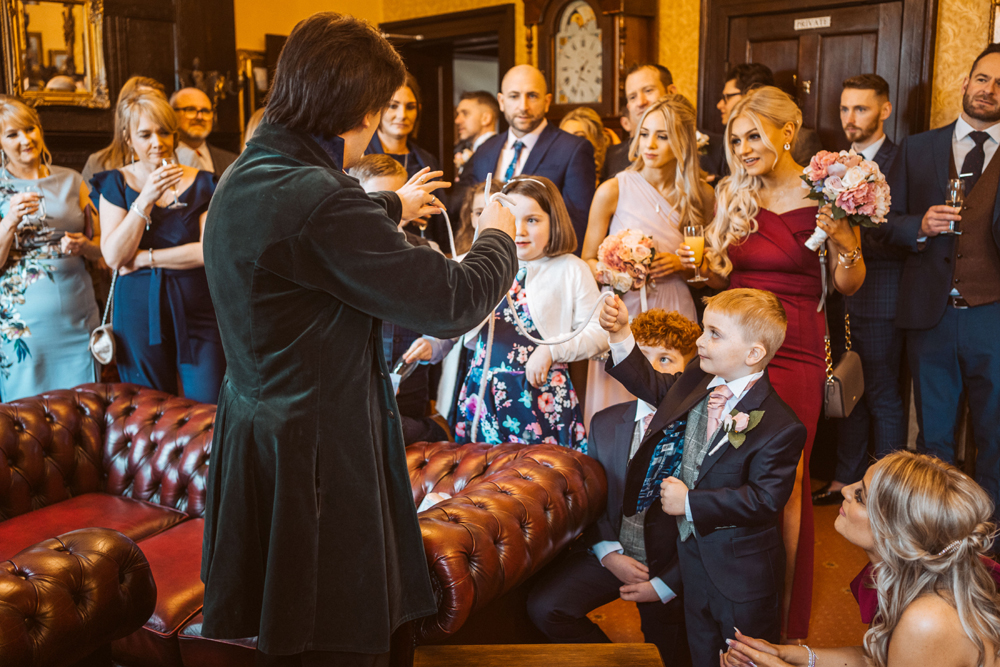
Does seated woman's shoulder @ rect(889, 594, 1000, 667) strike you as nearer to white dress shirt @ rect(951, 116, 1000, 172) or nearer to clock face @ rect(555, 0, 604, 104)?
white dress shirt @ rect(951, 116, 1000, 172)

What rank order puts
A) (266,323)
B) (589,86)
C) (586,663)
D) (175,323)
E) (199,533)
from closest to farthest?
(266,323), (586,663), (199,533), (175,323), (589,86)

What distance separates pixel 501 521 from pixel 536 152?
2545 millimetres

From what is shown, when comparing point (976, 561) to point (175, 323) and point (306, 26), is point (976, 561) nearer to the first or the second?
point (306, 26)

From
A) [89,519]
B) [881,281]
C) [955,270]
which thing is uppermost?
[955,270]

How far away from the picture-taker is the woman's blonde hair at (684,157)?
3.46 meters

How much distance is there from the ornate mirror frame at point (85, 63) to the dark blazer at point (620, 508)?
4.59 meters

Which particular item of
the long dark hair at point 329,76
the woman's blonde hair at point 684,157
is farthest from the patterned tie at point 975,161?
the long dark hair at point 329,76

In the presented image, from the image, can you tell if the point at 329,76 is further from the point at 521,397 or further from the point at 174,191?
the point at 174,191

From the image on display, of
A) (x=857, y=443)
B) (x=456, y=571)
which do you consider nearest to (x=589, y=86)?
(x=857, y=443)

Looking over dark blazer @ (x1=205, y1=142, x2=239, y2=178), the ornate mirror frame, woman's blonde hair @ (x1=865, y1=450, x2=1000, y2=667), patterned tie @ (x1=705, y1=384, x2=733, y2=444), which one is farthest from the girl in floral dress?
the ornate mirror frame

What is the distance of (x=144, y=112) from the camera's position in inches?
136

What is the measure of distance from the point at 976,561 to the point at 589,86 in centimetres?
484

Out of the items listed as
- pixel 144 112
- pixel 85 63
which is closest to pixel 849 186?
pixel 144 112

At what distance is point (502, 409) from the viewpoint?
3.05 meters
